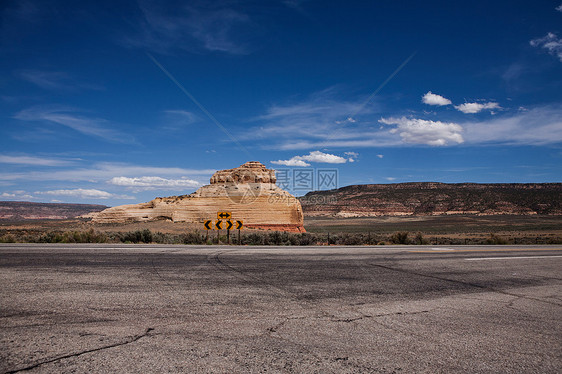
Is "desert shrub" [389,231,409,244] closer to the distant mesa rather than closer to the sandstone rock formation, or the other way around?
the sandstone rock formation

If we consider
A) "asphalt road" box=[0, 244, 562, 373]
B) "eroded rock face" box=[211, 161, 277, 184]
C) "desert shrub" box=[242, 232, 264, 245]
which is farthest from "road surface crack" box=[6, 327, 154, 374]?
"eroded rock face" box=[211, 161, 277, 184]

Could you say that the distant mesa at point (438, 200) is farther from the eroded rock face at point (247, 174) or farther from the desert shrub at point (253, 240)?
the desert shrub at point (253, 240)

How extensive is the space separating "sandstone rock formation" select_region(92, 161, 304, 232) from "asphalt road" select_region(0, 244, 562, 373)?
40.9m

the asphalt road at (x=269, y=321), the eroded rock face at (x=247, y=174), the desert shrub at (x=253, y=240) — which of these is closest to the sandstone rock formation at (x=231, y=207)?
the eroded rock face at (x=247, y=174)

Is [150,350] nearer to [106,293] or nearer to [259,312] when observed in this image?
[259,312]

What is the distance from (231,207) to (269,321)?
151 feet

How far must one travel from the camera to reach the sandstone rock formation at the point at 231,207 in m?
49.7

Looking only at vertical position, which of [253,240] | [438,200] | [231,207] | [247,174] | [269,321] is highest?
[247,174]

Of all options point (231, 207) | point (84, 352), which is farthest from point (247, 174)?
point (84, 352)

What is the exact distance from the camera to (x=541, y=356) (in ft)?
12.5

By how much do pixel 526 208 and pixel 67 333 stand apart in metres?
104

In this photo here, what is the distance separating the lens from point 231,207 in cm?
5025

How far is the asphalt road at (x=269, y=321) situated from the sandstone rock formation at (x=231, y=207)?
4095cm

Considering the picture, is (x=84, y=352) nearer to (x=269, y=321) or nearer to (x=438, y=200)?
(x=269, y=321)
